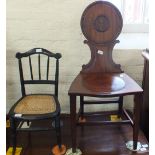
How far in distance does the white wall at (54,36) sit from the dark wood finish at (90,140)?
21.0 inches

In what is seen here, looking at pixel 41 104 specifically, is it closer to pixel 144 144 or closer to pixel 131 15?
pixel 144 144

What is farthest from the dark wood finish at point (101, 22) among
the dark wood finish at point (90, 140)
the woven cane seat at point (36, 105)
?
the dark wood finish at point (90, 140)

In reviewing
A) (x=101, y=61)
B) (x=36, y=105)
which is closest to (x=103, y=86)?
(x=101, y=61)

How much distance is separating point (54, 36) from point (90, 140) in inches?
41.6

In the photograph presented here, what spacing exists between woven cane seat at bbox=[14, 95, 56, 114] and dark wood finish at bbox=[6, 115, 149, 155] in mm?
389

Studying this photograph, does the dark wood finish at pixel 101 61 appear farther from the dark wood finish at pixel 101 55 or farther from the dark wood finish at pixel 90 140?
the dark wood finish at pixel 90 140

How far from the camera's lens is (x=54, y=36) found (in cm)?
223

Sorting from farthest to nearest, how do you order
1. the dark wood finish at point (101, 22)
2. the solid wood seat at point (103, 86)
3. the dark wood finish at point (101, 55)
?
the dark wood finish at point (101, 22) → the dark wood finish at point (101, 55) → the solid wood seat at point (103, 86)

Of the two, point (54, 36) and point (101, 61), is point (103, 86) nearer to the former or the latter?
point (101, 61)

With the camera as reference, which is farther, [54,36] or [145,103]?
[54,36]

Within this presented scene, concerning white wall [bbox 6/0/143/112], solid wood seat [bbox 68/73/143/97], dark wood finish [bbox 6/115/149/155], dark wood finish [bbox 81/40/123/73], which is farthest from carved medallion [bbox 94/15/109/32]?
dark wood finish [bbox 6/115/149/155]

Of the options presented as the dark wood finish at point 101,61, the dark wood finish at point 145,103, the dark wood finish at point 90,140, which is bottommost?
the dark wood finish at point 90,140

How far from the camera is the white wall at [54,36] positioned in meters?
2.16

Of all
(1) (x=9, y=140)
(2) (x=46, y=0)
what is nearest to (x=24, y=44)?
(2) (x=46, y=0)
